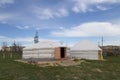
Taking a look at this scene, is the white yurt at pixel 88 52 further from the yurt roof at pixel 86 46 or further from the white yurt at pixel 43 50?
the white yurt at pixel 43 50

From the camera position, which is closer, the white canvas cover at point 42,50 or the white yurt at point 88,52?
the white canvas cover at point 42,50

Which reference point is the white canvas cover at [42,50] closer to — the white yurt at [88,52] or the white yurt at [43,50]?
the white yurt at [43,50]

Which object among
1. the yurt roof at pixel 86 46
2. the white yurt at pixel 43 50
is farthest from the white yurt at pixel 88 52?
the white yurt at pixel 43 50

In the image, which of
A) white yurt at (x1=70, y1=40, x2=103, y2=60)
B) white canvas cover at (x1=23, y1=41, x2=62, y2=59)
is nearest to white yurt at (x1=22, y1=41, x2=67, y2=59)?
white canvas cover at (x1=23, y1=41, x2=62, y2=59)

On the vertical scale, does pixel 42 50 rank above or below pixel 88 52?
above

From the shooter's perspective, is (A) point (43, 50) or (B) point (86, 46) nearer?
(A) point (43, 50)

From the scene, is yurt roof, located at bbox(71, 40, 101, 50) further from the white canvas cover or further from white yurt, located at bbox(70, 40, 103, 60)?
the white canvas cover

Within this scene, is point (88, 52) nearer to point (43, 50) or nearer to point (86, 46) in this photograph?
point (86, 46)

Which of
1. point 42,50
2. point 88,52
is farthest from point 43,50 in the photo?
point 88,52

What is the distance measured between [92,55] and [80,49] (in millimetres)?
1820

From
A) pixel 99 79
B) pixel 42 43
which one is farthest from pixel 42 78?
pixel 42 43

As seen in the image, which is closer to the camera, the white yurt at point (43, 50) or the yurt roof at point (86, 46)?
the white yurt at point (43, 50)

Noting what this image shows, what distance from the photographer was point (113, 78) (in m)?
14.9

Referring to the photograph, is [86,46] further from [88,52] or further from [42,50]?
[42,50]
